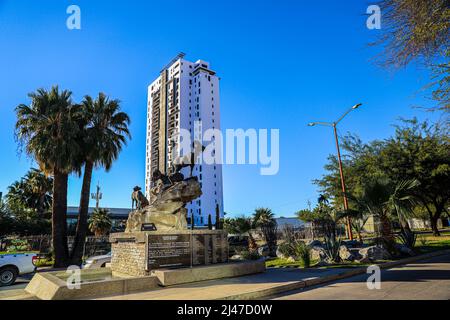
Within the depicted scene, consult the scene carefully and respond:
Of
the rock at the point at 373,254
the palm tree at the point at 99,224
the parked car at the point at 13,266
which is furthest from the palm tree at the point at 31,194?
the rock at the point at 373,254

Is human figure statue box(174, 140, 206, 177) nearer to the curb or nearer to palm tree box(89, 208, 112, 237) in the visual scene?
the curb

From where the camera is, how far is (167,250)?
9.05 metres

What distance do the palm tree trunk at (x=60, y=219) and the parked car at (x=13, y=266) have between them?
7433mm

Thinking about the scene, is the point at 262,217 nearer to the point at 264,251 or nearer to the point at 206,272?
the point at 264,251

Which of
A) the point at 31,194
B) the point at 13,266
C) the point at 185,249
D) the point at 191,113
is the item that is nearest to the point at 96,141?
the point at 13,266

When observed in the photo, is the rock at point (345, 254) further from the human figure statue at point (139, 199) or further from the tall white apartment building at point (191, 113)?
the tall white apartment building at point (191, 113)

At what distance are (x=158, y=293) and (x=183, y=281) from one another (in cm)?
134

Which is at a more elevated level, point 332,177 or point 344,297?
point 332,177

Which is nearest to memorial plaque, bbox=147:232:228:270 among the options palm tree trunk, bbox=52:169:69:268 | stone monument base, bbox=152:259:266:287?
stone monument base, bbox=152:259:266:287

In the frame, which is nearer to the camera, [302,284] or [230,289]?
[230,289]

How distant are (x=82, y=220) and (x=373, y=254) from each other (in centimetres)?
1988
